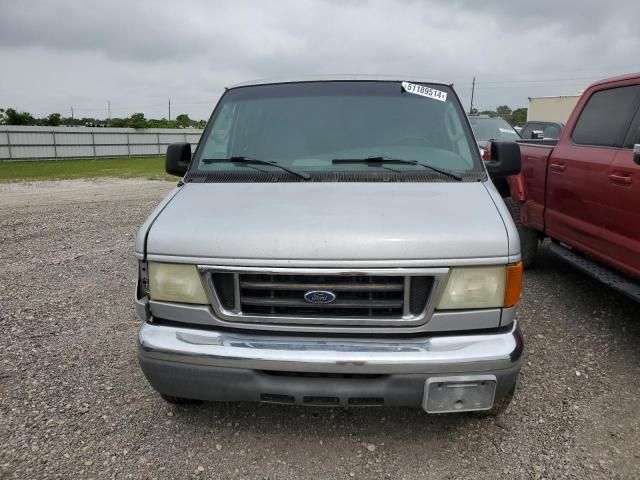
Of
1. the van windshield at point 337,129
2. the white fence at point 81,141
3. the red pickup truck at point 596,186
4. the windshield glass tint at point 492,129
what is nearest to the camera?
the van windshield at point 337,129

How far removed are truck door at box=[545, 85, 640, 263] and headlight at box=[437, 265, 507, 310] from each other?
7.08ft

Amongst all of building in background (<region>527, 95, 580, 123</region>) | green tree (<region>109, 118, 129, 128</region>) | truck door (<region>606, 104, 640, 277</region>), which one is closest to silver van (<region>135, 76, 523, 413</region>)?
truck door (<region>606, 104, 640, 277</region>)

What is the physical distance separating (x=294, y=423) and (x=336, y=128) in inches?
73.3

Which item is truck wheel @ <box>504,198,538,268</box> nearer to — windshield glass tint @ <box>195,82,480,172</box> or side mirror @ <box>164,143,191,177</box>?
windshield glass tint @ <box>195,82,480,172</box>

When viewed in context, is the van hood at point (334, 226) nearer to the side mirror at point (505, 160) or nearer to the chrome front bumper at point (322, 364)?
the chrome front bumper at point (322, 364)

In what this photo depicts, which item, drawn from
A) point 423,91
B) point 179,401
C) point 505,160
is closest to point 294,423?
point 179,401

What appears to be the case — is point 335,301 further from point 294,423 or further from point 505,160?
point 505,160

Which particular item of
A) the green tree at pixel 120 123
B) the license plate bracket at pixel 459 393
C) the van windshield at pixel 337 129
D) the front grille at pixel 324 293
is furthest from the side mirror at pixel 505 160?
the green tree at pixel 120 123

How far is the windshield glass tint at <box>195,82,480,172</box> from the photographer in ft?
10.8

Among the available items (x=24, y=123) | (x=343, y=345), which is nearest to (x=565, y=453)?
(x=343, y=345)

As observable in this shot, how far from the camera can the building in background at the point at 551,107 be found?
2114 centimetres

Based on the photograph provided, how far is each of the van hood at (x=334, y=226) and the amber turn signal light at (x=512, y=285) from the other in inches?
3.9

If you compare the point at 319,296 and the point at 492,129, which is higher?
the point at 492,129

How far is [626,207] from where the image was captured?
375 cm
